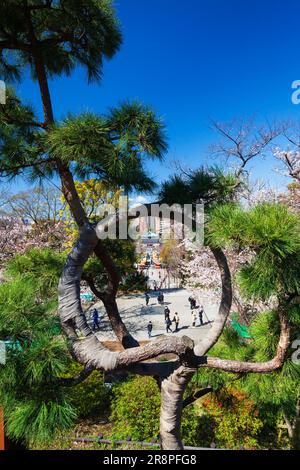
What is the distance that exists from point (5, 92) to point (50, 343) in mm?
1622

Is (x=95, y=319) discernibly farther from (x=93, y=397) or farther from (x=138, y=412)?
(x=138, y=412)

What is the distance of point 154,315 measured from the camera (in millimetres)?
12352

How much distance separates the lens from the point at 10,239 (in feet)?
35.9

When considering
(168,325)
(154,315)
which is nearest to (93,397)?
(168,325)

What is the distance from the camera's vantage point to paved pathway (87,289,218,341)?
10035 mm

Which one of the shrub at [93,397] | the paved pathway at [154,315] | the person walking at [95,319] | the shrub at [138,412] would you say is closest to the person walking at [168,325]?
the paved pathway at [154,315]

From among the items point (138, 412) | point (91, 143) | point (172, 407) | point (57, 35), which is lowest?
point (138, 412)

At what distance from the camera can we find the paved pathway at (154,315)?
1004 cm

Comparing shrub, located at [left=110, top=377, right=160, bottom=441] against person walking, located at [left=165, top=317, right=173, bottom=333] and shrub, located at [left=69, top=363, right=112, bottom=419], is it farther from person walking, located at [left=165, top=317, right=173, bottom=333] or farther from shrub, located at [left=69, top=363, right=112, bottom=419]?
person walking, located at [left=165, top=317, right=173, bottom=333]

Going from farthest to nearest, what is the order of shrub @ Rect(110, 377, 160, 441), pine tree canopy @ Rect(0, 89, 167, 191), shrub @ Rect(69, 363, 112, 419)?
shrub @ Rect(69, 363, 112, 419) < shrub @ Rect(110, 377, 160, 441) < pine tree canopy @ Rect(0, 89, 167, 191)

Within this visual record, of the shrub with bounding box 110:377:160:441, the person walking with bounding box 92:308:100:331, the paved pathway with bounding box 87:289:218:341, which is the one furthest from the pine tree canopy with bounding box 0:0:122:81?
the person walking with bounding box 92:308:100:331

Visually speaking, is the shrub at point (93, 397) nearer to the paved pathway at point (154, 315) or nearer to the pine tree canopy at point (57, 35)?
the paved pathway at point (154, 315)
